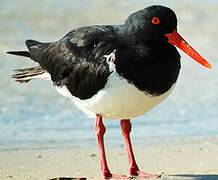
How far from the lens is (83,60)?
577cm

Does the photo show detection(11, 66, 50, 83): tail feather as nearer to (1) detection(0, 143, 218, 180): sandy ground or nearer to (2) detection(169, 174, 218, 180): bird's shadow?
(1) detection(0, 143, 218, 180): sandy ground

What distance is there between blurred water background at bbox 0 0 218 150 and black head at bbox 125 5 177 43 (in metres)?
2.76

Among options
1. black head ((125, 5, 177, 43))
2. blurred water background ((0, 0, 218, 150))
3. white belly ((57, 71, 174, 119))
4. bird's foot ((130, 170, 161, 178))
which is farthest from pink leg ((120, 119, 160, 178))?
blurred water background ((0, 0, 218, 150))

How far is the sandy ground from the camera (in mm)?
6098

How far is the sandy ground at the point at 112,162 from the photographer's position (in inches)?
240

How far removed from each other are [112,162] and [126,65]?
2019 millimetres

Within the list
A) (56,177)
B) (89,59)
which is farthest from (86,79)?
(56,177)

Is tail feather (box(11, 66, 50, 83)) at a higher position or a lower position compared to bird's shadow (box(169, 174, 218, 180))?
higher

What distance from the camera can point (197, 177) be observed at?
5.82m

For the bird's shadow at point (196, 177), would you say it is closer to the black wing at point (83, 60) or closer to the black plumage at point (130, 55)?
the black plumage at point (130, 55)

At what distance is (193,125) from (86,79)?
3.85m

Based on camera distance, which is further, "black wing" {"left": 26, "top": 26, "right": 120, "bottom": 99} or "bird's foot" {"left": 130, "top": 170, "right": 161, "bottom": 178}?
"bird's foot" {"left": 130, "top": 170, "right": 161, "bottom": 178}

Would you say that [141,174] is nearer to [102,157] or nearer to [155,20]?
[102,157]

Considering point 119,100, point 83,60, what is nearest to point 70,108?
point 83,60
